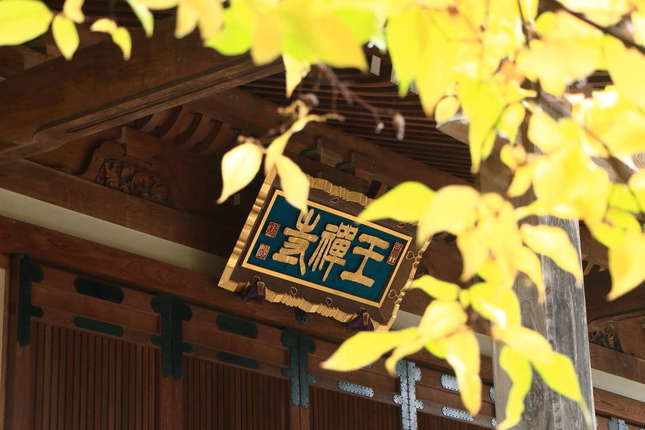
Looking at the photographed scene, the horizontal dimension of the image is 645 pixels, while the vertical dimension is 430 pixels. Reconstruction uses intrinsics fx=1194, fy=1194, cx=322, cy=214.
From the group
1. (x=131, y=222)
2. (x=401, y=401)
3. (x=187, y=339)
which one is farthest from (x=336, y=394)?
(x=131, y=222)

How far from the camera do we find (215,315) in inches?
222

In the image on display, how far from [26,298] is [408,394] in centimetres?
240

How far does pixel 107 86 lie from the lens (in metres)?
4.08

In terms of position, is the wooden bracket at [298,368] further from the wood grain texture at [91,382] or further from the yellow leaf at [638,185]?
the yellow leaf at [638,185]

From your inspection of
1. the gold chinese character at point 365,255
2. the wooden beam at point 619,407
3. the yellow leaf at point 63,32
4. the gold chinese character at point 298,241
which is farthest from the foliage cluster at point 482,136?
the wooden beam at point 619,407

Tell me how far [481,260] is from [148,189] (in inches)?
175

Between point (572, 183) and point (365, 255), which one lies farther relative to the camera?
point (365, 255)

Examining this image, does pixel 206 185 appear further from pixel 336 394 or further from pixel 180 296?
pixel 336 394

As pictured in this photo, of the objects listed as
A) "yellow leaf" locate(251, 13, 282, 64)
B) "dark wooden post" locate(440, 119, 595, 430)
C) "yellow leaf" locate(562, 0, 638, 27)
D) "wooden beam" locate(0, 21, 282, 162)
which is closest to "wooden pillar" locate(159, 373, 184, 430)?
"wooden beam" locate(0, 21, 282, 162)

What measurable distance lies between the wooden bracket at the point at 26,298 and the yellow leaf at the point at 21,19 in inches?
142

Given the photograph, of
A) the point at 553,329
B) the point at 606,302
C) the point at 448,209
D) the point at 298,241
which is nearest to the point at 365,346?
the point at 448,209

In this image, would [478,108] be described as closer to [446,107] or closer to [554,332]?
[446,107]

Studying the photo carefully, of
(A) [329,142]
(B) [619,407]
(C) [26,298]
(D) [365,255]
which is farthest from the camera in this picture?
(B) [619,407]

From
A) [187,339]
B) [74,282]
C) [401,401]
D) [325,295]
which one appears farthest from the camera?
[401,401]
